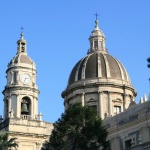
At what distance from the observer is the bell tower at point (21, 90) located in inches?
2591

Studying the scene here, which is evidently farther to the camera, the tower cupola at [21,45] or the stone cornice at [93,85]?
the tower cupola at [21,45]

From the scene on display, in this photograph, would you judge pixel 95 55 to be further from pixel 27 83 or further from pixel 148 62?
pixel 148 62

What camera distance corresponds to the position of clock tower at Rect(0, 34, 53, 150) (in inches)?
2534

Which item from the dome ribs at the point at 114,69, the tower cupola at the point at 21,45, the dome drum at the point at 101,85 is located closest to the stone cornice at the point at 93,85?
the dome drum at the point at 101,85

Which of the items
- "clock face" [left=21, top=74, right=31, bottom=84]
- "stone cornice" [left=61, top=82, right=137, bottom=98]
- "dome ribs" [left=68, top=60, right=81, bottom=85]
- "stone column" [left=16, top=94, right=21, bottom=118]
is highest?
"dome ribs" [left=68, top=60, right=81, bottom=85]

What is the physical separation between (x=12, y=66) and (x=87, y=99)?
11.1 meters

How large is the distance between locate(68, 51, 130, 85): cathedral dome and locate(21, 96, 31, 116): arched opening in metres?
7.86

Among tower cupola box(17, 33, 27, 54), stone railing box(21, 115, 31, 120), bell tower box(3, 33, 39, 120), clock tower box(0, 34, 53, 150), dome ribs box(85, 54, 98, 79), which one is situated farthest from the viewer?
dome ribs box(85, 54, 98, 79)

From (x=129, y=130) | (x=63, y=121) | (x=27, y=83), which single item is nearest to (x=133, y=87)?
(x=27, y=83)

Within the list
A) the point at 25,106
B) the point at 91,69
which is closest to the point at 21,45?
the point at 25,106

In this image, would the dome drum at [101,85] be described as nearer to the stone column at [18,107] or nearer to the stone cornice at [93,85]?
the stone cornice at [93,85]

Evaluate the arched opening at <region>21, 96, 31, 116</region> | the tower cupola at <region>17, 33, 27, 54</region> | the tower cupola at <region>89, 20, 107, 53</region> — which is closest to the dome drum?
the tower cupola at <region>89, 20, 107, 53</region>

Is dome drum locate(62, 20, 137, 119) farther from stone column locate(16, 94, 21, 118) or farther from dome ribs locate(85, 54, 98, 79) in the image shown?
stone column locate(16, 94, 21, 118)

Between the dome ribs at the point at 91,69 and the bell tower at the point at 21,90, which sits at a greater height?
the dome ribs at the point at 91,69
